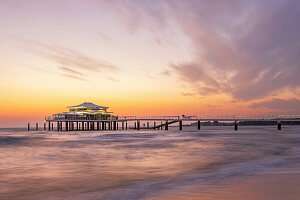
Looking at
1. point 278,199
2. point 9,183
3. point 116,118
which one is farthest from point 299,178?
point 116,118

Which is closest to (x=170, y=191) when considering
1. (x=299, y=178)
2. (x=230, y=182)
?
(x=230, y=182)

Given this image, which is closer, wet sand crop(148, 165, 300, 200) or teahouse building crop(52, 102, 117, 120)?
wet sand crop(148, 165, 300, 200)

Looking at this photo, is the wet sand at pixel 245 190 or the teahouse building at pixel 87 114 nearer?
the wet sand at pixel 245 190

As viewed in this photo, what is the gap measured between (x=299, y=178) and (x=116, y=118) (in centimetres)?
7537

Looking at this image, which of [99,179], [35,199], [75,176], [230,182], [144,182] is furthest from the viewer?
[75,176]

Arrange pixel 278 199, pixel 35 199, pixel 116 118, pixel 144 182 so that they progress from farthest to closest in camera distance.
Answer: pixel 116 118, pixel 144 182, pixel 35 199, pixel 278 199

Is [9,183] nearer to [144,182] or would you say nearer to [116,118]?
[144,182]

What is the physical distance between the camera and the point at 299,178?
8789 mm

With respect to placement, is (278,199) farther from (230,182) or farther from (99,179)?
(99,179)

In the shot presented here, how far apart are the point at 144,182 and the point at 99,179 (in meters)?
1.96

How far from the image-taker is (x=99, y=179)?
1007 cm

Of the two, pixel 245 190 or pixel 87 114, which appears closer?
pixel 245 190

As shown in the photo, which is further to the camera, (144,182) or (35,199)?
(144,182)

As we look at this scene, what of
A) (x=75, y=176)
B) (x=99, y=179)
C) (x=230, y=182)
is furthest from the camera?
(x=75, y=176)
